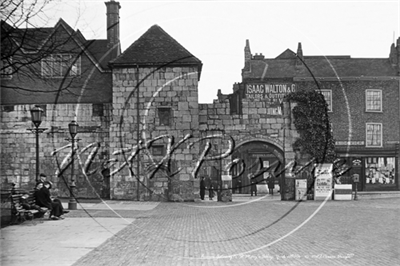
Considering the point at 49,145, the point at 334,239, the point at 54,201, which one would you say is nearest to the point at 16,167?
the point at 49,145

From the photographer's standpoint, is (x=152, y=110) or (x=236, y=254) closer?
(x=236, y=254)

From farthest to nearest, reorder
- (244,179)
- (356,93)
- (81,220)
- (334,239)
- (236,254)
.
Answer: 1. (244,179)
2. (356,93)
3. (81,220)
4. (334,239)
5. (236,254)

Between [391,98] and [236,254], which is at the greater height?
[391,98]

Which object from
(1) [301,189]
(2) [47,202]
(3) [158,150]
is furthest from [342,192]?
(2) [47,202]

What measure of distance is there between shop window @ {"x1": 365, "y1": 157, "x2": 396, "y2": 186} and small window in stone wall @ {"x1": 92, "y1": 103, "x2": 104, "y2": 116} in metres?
19.7

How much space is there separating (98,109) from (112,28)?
6.65 m

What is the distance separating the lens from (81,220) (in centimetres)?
1523

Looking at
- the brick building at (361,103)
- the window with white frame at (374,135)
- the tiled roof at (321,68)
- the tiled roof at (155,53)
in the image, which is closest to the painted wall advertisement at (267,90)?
the brick building at (361,103)

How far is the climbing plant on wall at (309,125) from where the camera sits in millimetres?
25281

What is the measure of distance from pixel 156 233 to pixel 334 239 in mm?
3805

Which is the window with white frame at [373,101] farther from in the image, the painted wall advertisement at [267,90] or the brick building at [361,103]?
the painted wall advertisement at [267,90]

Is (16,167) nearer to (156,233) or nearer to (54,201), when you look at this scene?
(54,201)

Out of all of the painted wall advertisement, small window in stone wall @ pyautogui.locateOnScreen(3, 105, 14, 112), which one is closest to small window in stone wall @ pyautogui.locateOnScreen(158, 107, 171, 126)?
small window in stone wall @ pyautogui.locateOnScreen(3, 105, 14, 112)

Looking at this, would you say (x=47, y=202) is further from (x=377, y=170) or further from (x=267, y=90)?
(x=377, y=170)
